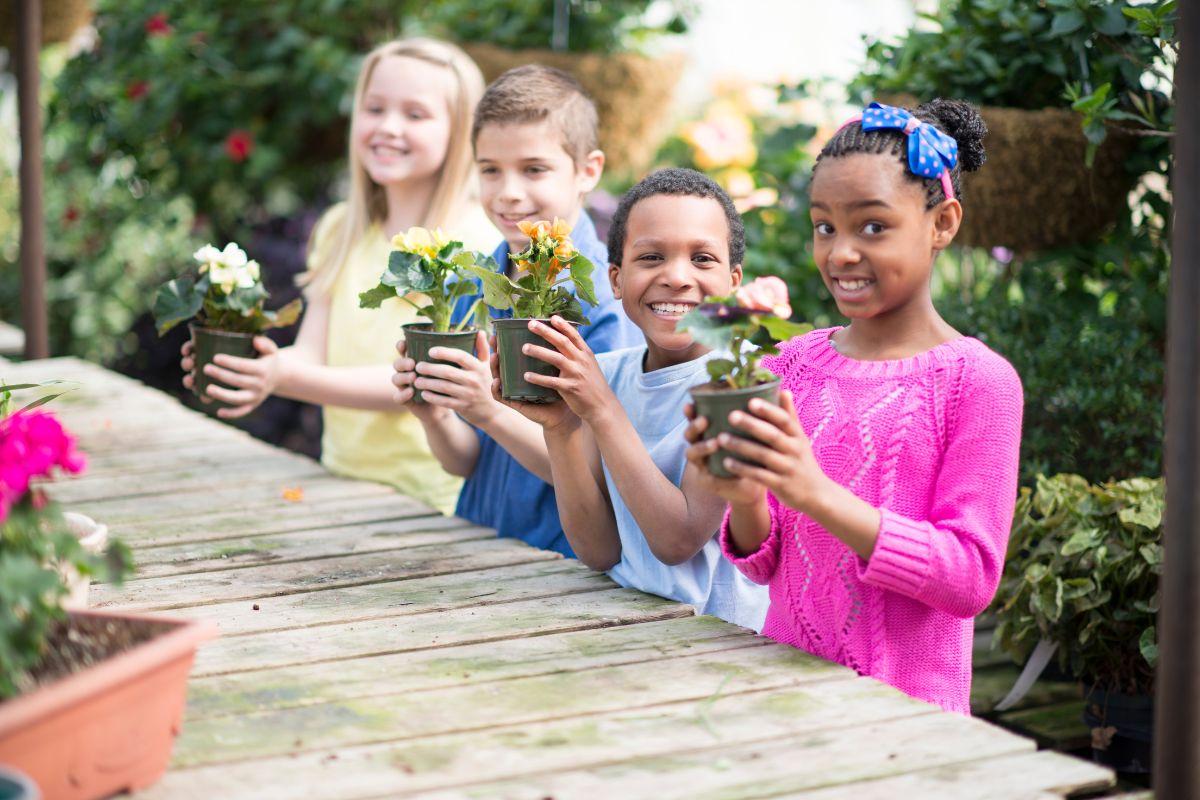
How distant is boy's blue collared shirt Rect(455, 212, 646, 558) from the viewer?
292 cm

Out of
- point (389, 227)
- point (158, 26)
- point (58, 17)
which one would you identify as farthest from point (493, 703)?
point (158, 26)

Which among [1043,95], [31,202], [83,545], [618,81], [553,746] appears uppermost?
[618,81]

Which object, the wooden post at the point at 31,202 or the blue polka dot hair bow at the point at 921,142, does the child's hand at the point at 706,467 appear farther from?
the wooden post at the point at 31,202

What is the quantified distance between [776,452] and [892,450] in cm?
33

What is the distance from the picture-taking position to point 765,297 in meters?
2.04

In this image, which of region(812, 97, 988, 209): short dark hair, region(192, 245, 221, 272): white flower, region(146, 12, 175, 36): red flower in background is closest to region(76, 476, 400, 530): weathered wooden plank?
region(192, 245, 221, 272): white flower

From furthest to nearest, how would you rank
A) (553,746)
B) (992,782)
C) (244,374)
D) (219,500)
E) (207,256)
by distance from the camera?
(219,500) < (244,374) < (207,256) < (553,746) < (992,782)

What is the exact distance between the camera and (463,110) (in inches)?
147

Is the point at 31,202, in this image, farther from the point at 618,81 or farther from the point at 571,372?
the point at 571,372

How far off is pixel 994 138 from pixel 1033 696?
57.8 inches

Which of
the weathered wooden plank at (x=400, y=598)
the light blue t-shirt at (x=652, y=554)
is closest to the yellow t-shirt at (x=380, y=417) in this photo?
the weathered wooden plank at (x=400, y=598)

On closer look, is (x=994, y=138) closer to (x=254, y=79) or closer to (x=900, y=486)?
(x=900, y=486)

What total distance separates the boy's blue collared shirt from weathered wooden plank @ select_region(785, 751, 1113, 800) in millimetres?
1402

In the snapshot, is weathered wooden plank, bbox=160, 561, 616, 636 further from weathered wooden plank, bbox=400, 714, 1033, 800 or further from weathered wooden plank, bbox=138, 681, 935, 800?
weathered wooden plank, bbox=400, 714, 1033, 800
